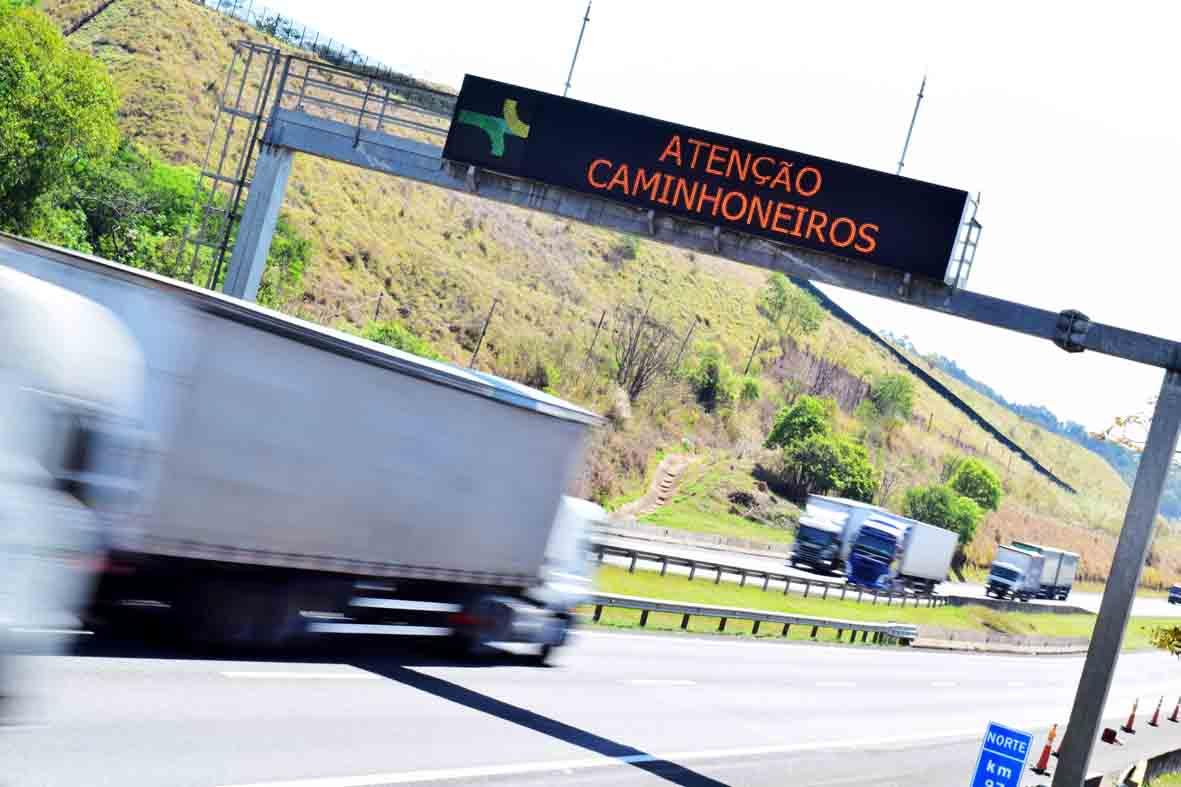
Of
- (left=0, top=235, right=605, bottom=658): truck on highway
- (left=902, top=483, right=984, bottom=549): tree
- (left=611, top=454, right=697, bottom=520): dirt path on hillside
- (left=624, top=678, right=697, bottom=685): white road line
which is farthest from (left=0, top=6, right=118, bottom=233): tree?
(left=902, top=483, right=984, bottom=549): tree

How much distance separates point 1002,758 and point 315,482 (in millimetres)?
7297

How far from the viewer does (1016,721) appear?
105 ft

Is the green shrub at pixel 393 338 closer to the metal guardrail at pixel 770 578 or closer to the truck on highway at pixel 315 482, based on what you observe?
the metal guardrail at pixel 770 578

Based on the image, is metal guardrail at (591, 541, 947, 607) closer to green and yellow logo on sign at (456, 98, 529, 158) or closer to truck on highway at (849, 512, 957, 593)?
truck on highway at (849, 512, 957, 593)

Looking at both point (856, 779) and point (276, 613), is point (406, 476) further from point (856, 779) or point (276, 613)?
point (856, 779)

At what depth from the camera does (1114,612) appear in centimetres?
1616

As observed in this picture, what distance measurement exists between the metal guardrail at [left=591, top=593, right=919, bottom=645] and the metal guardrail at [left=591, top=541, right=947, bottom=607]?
3496 mm

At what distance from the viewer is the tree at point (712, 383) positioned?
3647 inches

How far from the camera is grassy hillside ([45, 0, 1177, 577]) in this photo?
259ft

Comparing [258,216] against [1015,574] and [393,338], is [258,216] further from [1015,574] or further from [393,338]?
[1015,574]

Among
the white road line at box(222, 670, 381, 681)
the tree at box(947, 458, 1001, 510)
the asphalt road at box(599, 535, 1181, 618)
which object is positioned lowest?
the asphalt road at box(599, 535, 1181, 618)

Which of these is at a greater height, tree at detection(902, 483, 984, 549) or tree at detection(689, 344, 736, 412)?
tree at detection(689, 344, 736, 412)

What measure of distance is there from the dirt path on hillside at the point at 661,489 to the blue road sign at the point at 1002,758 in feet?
173

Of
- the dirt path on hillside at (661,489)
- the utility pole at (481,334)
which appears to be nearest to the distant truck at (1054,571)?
the dirt path on hillside at (661,489)
